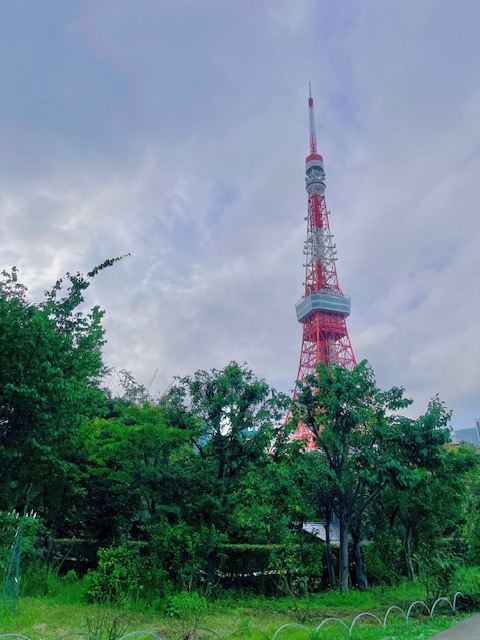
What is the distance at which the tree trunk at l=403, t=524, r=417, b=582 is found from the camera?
1370 cm

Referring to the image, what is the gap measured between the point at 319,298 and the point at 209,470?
37.4 metres

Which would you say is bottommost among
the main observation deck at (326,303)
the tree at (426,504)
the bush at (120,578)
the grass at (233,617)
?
the grass at (233,617)

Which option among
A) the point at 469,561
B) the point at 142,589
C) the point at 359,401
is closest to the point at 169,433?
the point at 142,589

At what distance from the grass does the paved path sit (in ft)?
0.61

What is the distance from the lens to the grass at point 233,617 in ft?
22.1

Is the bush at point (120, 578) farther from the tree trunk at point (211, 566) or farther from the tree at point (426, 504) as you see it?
the tree at point (426, 504)

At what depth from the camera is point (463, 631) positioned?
6.95 m

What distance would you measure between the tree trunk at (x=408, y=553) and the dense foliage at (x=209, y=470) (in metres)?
0.07

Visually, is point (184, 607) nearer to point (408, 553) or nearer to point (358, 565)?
point (358, 565)

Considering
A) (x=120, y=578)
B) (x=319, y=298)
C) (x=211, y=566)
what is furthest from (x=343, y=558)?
(x=319, y=298)

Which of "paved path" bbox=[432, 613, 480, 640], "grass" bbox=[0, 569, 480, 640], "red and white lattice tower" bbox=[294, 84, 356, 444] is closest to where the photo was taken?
"paved path" bbox=[432, 613, 480, 640]

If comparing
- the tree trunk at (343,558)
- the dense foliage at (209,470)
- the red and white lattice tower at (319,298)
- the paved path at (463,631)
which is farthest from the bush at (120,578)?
the red and white lattice tower at (319,298)

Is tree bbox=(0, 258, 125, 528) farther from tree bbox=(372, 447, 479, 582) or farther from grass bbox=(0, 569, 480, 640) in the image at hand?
tree bbox=(372, 447, 479, 582)

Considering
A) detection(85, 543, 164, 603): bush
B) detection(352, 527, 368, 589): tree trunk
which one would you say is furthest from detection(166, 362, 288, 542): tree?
detection(352, 527, 368, 589): tree trunk
